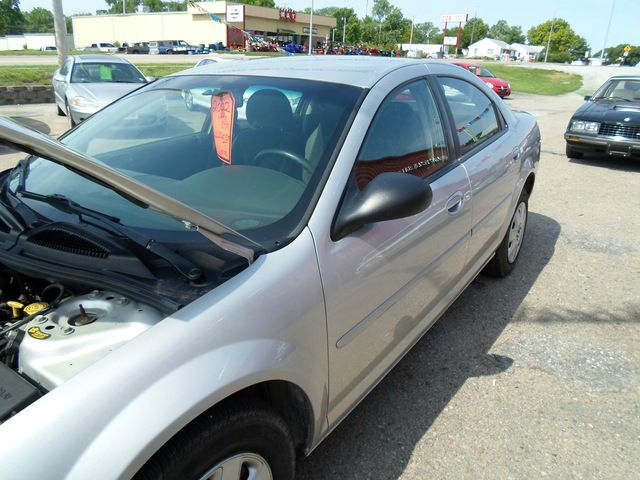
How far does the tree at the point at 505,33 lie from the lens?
134 meters

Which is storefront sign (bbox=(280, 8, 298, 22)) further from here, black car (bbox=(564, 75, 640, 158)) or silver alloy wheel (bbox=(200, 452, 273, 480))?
silver alloy wheel (bbox=(200, 452, 273, 480))

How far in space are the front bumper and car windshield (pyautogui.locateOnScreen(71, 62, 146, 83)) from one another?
29.2 feet

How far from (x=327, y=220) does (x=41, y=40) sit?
90331 mm

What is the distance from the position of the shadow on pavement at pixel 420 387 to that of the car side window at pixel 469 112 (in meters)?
1.21

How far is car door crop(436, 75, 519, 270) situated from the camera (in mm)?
2938

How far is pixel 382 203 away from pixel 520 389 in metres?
1.63

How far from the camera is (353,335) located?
1904 millimetres

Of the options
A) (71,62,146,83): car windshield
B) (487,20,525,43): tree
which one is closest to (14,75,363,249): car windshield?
(71,62,146,83): car windshield

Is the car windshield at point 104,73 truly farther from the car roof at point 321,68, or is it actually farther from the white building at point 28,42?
the white building at point 28,42

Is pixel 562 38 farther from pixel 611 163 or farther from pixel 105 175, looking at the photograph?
pixel 105 175

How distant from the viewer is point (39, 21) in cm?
11994

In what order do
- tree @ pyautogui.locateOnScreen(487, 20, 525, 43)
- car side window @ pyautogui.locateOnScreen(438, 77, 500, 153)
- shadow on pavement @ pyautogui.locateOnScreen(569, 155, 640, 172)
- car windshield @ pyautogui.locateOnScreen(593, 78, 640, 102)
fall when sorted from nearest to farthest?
1. car side window @ pyautogui.locateOnScreen(438, 77, 500, 153)
2. shadow on pavement @ pyautogui.locateOnScreen(569, 155, 640, 172)
3. car windshield @ pyautogui.locateOnScreen(593, 78, 640, 102)
4. tree @ pyautogui.locateOnScreen(487, 20, 525, 43)

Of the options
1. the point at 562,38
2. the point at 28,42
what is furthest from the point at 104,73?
the point at 562,38

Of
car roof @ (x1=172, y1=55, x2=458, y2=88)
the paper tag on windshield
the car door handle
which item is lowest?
the car door handle
